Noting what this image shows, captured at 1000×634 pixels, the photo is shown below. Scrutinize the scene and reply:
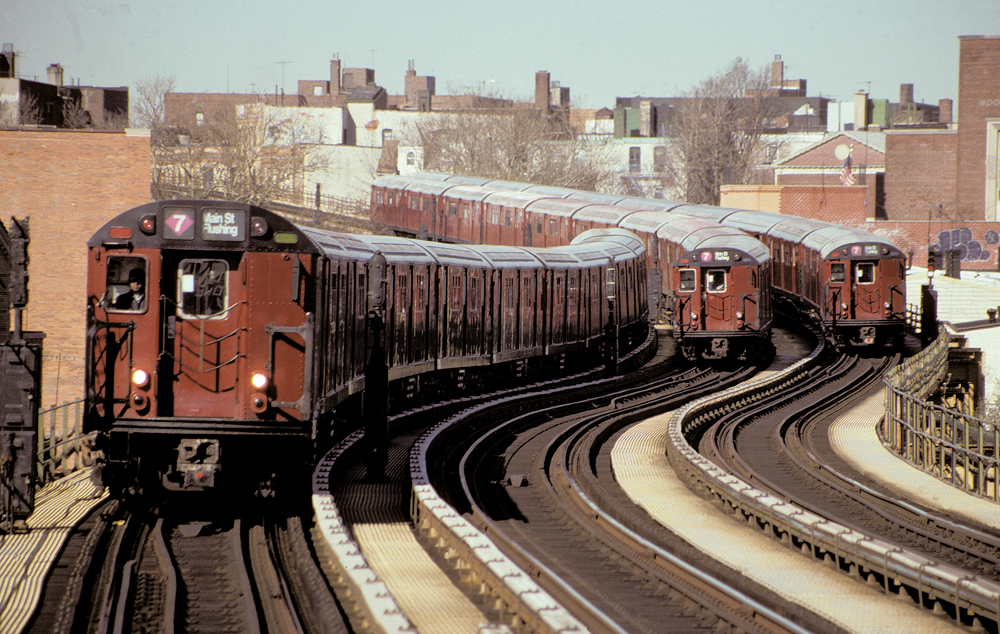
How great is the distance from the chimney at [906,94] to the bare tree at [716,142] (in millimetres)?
25997

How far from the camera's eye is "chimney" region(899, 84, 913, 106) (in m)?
105

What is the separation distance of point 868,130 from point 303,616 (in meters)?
79.6

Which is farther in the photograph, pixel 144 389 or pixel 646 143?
pixel 646 143

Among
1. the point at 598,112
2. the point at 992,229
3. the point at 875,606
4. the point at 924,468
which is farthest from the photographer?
the point at 598,112

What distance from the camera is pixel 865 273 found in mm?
30359

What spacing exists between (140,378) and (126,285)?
93 cm

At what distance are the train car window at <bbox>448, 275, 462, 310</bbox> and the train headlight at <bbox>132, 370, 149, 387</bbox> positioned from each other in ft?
33.7

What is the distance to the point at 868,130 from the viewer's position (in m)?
81.3

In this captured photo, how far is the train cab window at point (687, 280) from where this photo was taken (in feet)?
92.2

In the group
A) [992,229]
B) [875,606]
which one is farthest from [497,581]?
[992,229]

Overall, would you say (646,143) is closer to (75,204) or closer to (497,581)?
(75,204)

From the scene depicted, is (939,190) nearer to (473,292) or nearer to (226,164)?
(226,164)

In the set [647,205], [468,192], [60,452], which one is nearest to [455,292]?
[60,452]

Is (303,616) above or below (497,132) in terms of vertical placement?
below
